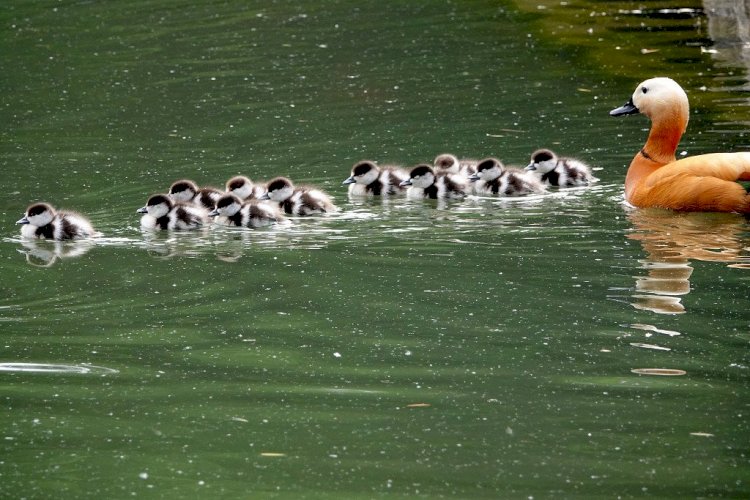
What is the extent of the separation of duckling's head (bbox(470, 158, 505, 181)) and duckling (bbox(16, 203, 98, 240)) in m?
2.65

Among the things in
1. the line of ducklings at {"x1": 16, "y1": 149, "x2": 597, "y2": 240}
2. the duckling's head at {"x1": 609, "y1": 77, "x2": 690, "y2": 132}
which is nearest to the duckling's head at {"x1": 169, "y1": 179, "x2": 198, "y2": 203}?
the line of ducklings at {"x1": 16, "y1": 149, "x2": 597, "y2": 240}

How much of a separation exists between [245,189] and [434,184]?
1289 millimetres

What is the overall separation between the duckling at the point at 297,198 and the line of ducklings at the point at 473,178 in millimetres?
564

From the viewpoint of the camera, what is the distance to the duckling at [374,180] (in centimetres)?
990

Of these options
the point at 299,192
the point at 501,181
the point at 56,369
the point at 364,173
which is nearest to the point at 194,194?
the point at 299,192

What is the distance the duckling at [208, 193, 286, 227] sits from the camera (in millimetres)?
9023

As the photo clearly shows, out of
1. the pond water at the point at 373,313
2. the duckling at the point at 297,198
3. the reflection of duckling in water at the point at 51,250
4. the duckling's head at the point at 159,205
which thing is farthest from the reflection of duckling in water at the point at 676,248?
the reflection of duckling in water at the point at 51,250

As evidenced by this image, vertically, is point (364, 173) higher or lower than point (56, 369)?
higher

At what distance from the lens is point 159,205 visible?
29.4 ft

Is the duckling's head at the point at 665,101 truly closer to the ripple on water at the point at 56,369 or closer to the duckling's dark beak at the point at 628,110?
the duckling's dark beak at the point at 628,110

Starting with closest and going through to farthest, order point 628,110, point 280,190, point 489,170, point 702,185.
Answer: point 702,185 → point 280,190 → point 489,170 → point 628,110

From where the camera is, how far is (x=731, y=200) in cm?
861

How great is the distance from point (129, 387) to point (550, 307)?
6.81ft

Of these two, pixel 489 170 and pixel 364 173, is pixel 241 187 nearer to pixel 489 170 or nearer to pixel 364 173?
pixel 364 173
